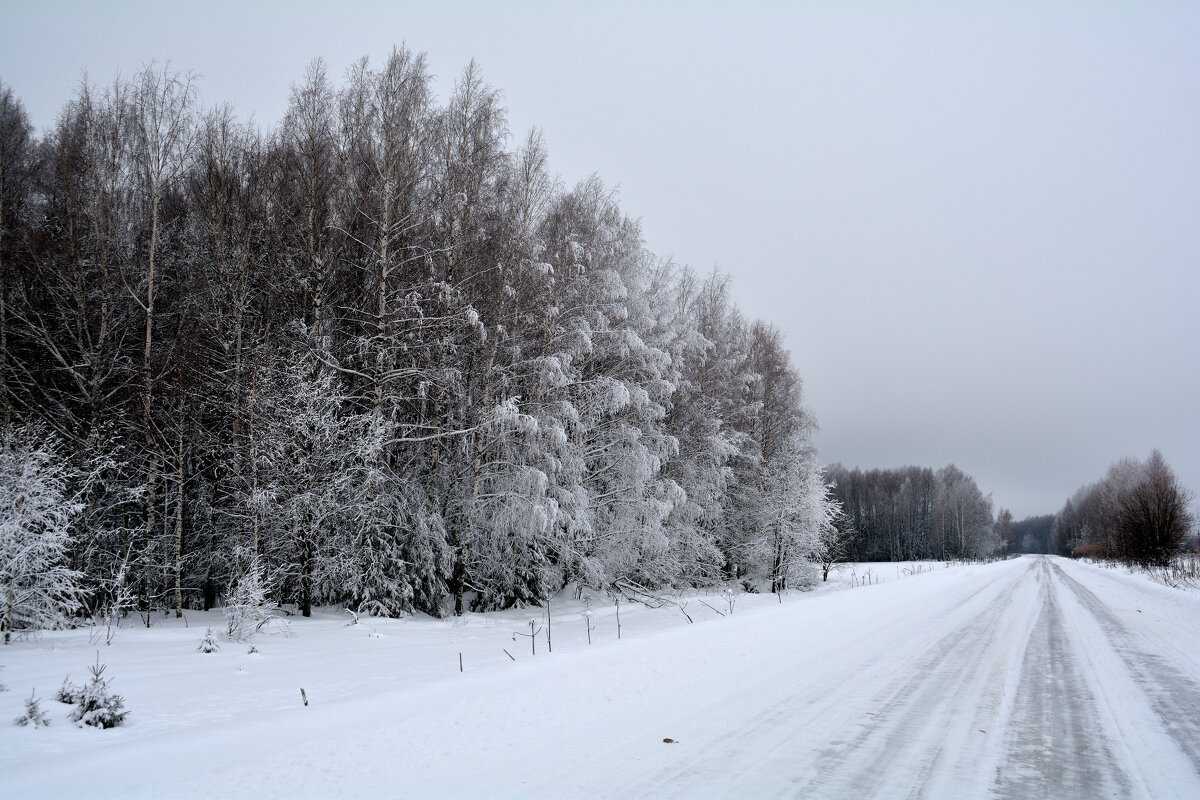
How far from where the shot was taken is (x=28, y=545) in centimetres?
945

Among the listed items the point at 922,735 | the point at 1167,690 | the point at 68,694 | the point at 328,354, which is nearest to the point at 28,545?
the point at 68,694

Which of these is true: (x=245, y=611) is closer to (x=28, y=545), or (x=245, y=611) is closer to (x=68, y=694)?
(x=28, y=545)

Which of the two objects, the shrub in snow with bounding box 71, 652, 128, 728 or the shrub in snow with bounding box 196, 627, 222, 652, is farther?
the shrub in snow with bounding box 196, 627, 222, 652

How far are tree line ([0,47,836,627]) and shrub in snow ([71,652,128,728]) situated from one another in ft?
19.6

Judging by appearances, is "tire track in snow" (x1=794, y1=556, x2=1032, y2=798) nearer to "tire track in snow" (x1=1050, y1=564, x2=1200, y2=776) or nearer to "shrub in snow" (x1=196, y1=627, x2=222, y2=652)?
"tire track in snow" (x1=1050, y1=564, x2=1200, y2=776)

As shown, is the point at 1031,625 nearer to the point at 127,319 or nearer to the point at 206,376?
the point at 206,376

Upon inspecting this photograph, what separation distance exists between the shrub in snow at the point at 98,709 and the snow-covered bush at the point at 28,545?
4.97m

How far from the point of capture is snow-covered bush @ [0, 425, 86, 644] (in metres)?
9.53

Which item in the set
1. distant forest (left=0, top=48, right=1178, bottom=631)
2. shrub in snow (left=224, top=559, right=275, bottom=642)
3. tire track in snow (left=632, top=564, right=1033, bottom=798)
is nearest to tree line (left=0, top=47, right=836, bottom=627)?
distant forest (left=0, top=48, right=1178, bottom=631)

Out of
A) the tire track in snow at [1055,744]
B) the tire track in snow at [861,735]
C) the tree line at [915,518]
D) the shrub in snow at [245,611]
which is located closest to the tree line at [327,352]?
the shrub in snow at [245,611]

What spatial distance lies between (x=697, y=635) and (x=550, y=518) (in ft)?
16.2

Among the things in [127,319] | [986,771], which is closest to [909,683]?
[986,771]

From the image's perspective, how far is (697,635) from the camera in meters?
11.7

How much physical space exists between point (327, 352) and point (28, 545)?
21.3 ft
